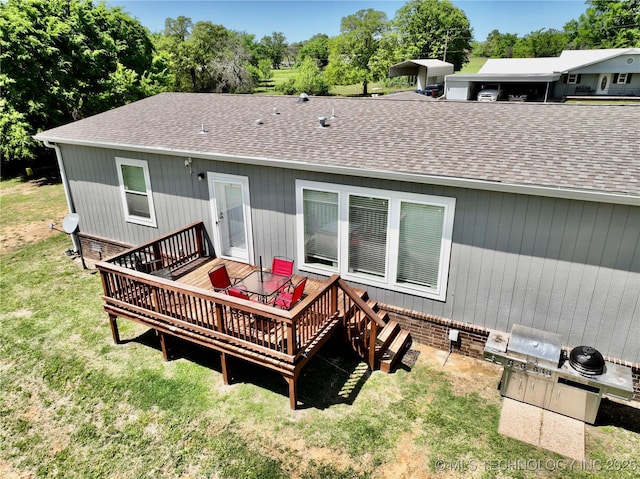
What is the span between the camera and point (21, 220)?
1386 centimetres

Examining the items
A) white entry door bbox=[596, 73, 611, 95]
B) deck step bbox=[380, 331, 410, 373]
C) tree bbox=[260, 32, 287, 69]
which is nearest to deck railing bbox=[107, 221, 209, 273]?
deck step bbox=[380, 331, 410, 373]

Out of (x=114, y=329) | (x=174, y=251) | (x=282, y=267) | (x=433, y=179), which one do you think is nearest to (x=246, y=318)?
(x=282, y=267)

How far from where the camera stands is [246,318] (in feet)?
21.4

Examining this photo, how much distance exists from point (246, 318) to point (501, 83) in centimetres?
3470

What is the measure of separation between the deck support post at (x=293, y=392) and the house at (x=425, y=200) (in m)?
2.37

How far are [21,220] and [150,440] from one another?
40.0 ft

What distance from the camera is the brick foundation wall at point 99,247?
34.3 feet

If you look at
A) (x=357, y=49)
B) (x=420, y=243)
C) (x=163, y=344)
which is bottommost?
(x=163, y=344)

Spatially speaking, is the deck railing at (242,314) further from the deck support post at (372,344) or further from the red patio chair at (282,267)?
the red patio chair at (282,267)

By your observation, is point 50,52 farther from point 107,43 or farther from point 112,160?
point 112,160

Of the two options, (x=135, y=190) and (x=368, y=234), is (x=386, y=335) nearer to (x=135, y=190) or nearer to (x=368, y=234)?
(x=368, y=234)

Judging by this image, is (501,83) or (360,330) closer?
(360,330)

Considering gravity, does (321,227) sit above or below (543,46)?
below

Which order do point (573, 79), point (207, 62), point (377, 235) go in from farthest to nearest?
point (207, 62) → point (573, 79) → point (377, 235)
